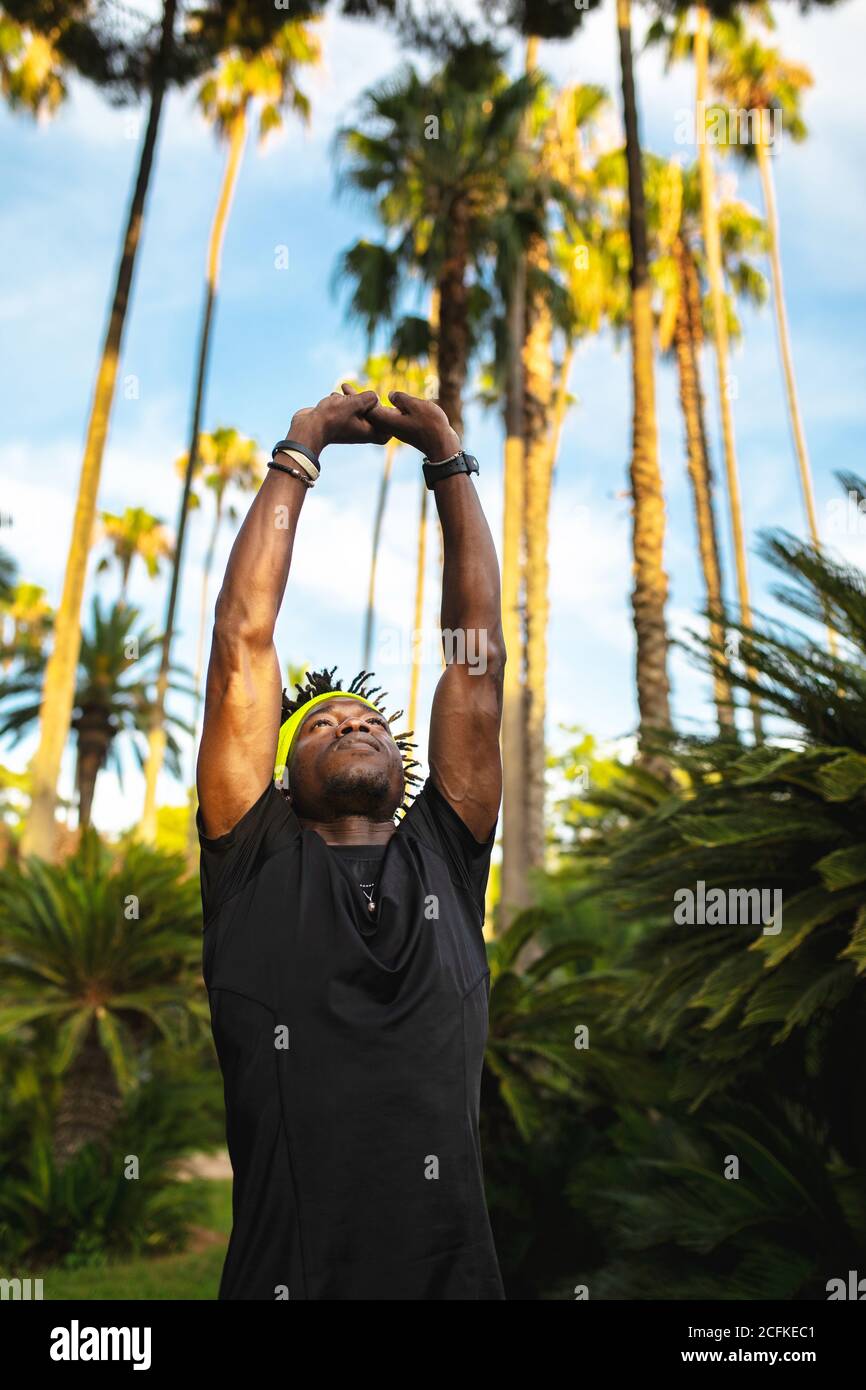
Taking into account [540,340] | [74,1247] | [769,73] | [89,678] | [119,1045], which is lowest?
[74,1247]

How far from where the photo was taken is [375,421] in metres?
2.73

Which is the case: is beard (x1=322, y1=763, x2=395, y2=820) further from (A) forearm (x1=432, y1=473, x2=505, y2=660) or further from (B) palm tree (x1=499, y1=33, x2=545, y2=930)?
(B) palm tree (x1=499, y1=33, x2=545, y2=930)

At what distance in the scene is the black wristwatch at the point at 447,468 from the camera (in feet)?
8.78

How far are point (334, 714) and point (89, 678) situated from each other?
27344 mm

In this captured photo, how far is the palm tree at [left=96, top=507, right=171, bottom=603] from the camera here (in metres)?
40.9

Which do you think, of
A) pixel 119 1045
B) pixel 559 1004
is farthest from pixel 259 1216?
pixel 119 1045

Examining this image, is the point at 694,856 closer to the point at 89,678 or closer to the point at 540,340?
the point at 540,340

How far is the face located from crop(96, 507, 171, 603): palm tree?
129 feet

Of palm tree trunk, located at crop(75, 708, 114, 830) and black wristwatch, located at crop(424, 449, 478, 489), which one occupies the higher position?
palm tree trunk, located at crop(75, 708, 114, 830)

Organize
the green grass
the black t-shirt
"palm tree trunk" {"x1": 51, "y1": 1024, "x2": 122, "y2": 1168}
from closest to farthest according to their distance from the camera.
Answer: the black t-shirt → the green grass → "palm tree trunk" {"x1": 51, "y1": 1024, "x2": 122, "y2": 1168}

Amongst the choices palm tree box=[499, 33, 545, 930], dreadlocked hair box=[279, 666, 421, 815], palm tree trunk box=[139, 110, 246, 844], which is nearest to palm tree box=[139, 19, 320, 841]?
palm tree trunk box=[139, 110, 246, 844]

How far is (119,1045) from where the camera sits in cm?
992

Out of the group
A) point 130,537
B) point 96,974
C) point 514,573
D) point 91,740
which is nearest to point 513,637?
point 514,573

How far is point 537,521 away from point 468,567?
18455mm
